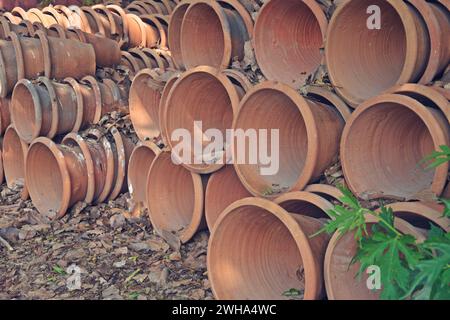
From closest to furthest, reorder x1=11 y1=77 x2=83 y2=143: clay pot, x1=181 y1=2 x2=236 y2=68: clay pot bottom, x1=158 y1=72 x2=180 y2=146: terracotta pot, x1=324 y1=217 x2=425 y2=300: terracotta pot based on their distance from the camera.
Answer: x1=324 y1=217 x2=425 y2=300: terracotta pot < x1=158 y1=72 x2=180 y2=146: terracotta pot < x1=181 y1=2 x2=236 y2=68: clay pot bottom < x1=11 y1=77 x2=83 y2=143: clay pot

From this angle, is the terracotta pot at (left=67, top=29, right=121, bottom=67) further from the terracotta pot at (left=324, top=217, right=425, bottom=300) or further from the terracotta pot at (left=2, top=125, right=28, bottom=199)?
the terracotta pot at (left=324, top=217, right=425, bottom=300)

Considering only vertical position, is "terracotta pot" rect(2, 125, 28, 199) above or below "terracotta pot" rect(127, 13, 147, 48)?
below

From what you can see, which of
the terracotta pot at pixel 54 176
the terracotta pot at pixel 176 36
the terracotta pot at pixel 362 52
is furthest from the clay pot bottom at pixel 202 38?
the terracotta pot at pixel 54 176

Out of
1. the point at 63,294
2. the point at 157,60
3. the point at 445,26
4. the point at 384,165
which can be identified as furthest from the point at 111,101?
the point at 445,26

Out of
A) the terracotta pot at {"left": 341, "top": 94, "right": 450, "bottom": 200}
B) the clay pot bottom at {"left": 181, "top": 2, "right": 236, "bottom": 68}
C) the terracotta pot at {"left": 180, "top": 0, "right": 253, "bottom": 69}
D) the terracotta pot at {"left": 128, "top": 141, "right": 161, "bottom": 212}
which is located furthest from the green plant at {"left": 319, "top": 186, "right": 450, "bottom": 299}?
the terracotta pot at {"left": 128, "top": 141, "right": 161, "bottom": 212}

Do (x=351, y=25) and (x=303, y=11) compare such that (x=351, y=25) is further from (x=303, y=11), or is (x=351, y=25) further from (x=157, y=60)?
(x=157, y=60)

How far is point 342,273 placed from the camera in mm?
1861

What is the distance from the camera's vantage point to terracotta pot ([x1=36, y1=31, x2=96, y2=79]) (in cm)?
347

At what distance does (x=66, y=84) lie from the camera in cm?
349

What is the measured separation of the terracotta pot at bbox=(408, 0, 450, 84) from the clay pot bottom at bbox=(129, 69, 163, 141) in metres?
1.71

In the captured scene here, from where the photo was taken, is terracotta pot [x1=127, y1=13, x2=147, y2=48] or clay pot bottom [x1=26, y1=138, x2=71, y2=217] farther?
terracotta pot [x1=127, y1=13, x2=147, y2=48]

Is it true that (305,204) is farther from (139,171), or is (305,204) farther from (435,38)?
(139,171)

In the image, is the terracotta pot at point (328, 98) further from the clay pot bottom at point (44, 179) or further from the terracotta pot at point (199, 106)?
the clay pot bottom at point (44, 179)

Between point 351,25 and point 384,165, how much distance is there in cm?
68
